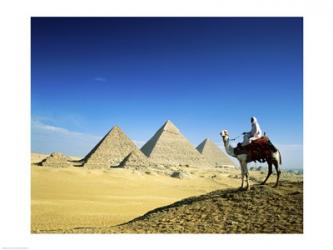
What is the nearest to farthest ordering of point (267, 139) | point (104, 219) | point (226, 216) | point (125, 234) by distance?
point (125, 234) → point (226, 216) → point (267, 139) → point (104, 219)

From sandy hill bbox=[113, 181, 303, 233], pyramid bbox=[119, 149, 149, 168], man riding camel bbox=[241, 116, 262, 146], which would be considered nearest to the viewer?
sandy hill bbox=[113, 181, 303, 233]

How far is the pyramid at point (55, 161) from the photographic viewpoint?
116ft

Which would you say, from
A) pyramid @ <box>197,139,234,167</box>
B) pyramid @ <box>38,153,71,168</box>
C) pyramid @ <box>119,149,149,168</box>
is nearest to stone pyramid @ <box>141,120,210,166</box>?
pyramid @ <box>119,149,149,168</box>

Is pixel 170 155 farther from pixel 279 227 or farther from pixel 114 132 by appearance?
pixel 279 227

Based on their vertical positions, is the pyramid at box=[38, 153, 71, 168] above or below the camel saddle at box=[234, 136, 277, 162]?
below

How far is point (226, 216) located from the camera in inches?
313

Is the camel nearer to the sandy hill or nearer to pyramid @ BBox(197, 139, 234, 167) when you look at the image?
the sandy hill

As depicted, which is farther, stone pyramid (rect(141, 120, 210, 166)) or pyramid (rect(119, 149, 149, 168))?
stone pyramid (rect(141, 120, 210, 166))

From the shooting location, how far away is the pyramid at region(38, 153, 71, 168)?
3541 centimetres

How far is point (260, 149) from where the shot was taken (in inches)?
334

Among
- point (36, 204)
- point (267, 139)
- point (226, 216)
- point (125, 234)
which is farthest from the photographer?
point (36, 204)

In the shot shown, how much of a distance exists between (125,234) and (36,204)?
33.6ft

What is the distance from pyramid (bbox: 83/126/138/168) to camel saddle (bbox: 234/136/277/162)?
116ft
